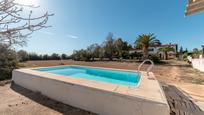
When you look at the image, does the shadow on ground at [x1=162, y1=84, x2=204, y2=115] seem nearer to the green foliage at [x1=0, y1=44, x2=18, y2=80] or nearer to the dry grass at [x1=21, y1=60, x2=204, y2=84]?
the dry grass at [x1=21, y1=60, x2=204, y2=84]

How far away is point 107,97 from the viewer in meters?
3.40

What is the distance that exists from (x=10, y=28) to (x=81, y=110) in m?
3.06

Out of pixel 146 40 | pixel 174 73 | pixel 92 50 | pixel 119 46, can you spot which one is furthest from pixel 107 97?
pixel 119 46

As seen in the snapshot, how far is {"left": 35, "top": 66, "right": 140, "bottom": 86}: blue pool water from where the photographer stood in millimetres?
7694

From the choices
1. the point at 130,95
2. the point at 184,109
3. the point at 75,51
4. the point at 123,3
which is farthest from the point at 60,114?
the point at 75,51

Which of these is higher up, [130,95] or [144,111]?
[130,95]

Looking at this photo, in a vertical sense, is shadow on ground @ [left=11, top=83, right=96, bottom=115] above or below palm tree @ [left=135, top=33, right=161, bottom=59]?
below

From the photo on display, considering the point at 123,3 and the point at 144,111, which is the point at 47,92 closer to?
the point at 144,111

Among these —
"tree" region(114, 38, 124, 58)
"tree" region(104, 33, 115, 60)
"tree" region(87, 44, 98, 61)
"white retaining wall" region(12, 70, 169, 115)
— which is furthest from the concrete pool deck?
"tree" region(114, 38, 124, 58)

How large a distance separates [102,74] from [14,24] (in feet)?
28.1

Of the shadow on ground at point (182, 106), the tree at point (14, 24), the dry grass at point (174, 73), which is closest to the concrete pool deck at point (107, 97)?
the shadow on ground at point (182, 106)

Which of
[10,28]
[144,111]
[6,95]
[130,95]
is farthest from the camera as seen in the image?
[6,95]

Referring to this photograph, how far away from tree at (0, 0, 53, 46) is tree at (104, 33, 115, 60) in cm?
3045

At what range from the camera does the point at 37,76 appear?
528 cm
